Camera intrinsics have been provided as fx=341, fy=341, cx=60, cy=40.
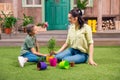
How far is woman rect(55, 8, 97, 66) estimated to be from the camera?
624 cm

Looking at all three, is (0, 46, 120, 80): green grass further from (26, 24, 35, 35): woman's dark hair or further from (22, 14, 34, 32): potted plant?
(22, 14, 34, 32): potted plant

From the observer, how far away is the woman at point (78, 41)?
624 centimetres

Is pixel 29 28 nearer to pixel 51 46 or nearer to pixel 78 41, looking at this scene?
pixel 51 46

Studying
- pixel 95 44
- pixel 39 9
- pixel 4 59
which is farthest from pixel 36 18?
pixel 4 59

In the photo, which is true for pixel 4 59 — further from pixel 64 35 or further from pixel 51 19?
pixel 51 19

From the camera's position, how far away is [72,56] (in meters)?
6.43

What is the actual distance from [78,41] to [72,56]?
307mm

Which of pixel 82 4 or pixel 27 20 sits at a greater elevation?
pixel 82 4

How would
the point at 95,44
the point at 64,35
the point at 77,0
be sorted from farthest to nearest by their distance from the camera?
the point at 77,0, the point at 64,35, the point at 95,44

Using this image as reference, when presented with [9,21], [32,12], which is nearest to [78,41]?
[9,21]

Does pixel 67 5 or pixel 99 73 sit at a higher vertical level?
pixel 67 5

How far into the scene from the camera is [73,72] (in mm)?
5574

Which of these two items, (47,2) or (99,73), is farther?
(47,2)

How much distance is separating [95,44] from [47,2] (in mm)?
4206
